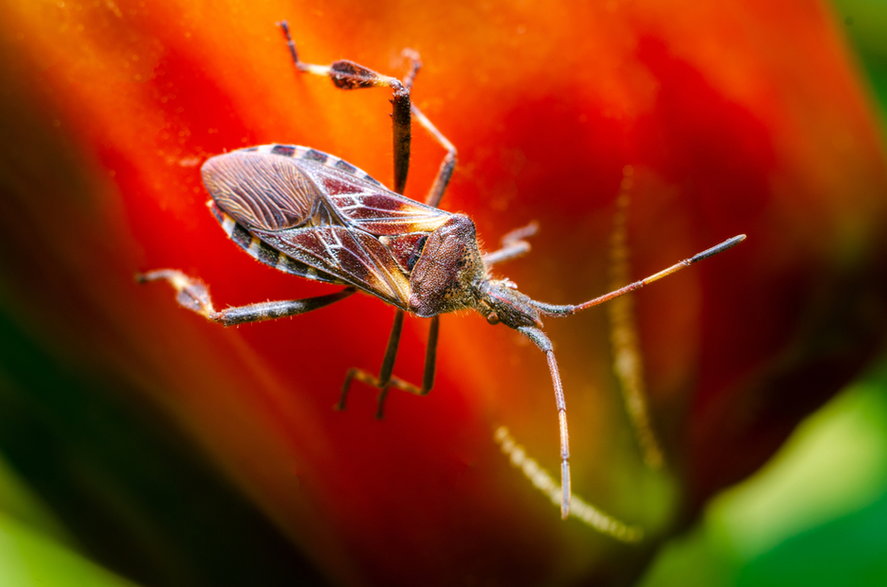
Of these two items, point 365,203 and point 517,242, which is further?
point 365,203

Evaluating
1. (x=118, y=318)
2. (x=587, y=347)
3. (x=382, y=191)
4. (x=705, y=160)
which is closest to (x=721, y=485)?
(x=587, y=347)

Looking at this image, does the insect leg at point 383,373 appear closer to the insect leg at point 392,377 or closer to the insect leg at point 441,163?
the insect leg at point 392,377

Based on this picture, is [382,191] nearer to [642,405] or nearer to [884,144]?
[642,405]

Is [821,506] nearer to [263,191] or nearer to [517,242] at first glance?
[517,242]

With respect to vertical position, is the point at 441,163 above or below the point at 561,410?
above

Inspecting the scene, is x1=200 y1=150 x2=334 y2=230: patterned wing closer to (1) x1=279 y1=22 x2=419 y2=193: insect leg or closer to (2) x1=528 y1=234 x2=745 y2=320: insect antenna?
(1) x1=279 y1=22 x2=419 y2=193: insect leg

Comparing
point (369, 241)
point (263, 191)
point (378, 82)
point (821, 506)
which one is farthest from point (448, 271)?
point (821, 506)

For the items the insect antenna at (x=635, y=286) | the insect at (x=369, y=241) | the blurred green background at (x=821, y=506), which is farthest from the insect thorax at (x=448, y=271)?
the blurred green background at (x=821, y=506)
